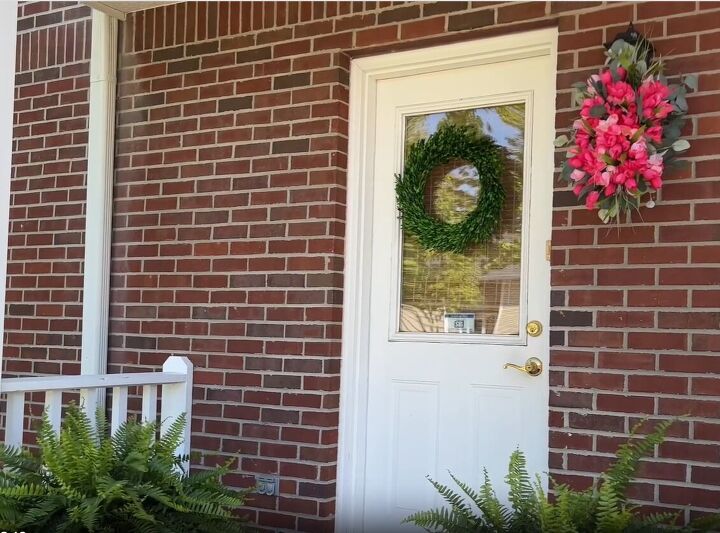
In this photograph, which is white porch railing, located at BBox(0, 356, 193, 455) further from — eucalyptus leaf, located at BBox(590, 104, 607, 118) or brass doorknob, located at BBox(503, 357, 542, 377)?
eucalyptus leaf, located at BBox(590, 104, 607, 118)

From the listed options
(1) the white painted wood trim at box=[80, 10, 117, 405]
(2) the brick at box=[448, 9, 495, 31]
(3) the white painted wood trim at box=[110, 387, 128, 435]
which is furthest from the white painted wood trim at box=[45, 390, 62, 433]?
(2) the brick at box=[448, 9, 495, 31]

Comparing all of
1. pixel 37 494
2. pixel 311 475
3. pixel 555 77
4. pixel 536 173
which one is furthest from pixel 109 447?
pixel 555 77

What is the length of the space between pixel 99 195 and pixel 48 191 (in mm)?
436

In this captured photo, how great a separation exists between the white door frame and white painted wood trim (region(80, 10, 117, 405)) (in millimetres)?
1318

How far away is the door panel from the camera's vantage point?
3537mm

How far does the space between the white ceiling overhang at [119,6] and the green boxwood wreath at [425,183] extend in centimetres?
159

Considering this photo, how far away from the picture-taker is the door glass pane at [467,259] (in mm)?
3613

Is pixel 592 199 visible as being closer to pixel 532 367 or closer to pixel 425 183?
pixel 532 367

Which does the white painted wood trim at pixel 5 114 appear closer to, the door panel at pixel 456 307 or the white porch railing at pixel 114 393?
the white porch railing at pixel 114 393

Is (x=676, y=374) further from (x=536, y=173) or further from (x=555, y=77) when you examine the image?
(x=555, y=77)

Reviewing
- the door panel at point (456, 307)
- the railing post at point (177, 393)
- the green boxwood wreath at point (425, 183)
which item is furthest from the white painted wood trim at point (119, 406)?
Answer: the green boxwood wreath at point (425, 183)

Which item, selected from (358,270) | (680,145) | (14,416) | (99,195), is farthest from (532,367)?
(99,195)

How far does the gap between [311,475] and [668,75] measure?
7.34 feet

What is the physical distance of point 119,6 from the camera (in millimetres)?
4312
